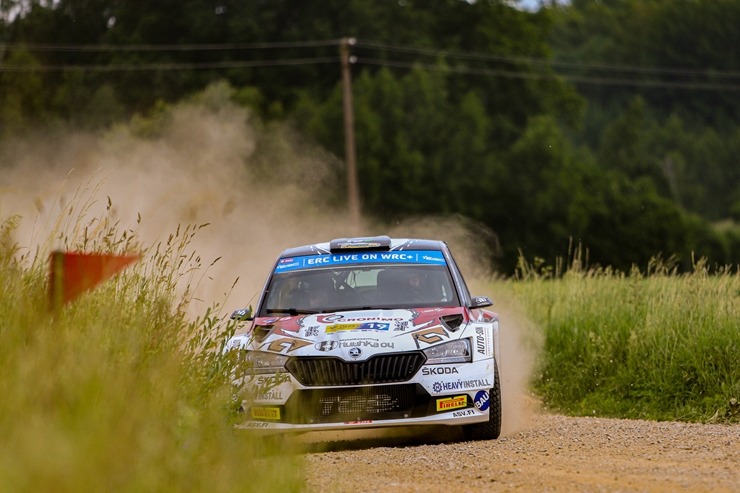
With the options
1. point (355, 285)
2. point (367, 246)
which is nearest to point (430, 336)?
point (355, 285)

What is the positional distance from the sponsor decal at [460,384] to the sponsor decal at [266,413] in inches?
47.6

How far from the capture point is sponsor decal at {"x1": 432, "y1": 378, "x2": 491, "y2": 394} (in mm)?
11234

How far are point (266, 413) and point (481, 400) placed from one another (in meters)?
1.67

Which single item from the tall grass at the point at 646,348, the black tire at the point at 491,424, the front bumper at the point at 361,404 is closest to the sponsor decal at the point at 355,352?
the front bumper at the point at 361,404

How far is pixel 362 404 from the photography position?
1117cm

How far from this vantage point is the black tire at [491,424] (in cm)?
1148

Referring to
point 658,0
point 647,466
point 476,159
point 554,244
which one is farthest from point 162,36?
point 658,0

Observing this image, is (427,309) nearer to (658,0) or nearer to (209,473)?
(209,473)

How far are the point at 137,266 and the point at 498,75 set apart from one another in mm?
65494

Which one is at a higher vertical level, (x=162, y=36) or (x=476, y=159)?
(x=162, y=36)

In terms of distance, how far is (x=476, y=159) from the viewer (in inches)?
2783

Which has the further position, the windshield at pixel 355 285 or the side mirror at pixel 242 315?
the windshield at pixel 355 285

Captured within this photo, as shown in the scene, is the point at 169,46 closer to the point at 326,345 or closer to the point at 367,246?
the point at 367,246

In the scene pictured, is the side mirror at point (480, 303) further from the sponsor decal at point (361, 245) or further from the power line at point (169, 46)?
the power line at point (169, 46)
